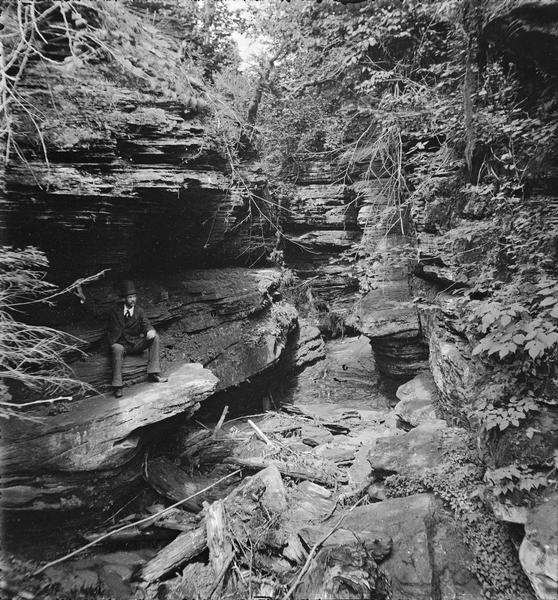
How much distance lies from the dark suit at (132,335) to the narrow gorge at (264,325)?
29 cm

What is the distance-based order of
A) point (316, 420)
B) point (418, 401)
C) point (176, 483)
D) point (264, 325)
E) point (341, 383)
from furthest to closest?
1. point (341, 383)
2. point (264, 325)
3. point (316, 420)
4. point (418, 401)
5. point (176, 483)

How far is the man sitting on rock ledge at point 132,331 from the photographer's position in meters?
6.35

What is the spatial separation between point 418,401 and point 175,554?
509 cm

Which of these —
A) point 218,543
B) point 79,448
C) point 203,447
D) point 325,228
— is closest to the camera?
point 218,543

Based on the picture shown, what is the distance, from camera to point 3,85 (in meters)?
3.69

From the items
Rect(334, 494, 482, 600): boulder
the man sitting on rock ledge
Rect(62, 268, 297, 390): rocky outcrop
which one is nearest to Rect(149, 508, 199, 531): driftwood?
the man sitting on rock ledge

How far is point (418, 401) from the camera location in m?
7.30

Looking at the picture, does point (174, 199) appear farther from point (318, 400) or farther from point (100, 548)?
point (318, 400)

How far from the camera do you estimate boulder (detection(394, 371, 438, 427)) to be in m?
6.81

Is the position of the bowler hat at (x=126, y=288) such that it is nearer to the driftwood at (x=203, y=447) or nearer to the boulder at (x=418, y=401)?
the driftwood at (x=203, y=447)

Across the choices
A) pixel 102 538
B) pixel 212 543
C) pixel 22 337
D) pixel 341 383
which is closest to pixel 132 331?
pixel 22 337

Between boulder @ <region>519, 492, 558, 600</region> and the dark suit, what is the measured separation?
5508mm

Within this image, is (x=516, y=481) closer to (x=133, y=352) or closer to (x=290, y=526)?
(x=290, y=526)

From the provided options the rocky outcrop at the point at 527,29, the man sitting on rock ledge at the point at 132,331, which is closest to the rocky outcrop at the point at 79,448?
the man sitting on rock ledge at the point at 132,331
